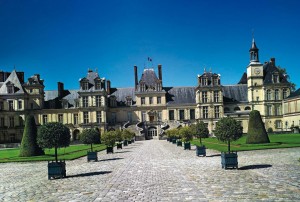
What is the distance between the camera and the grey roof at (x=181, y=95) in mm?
60375

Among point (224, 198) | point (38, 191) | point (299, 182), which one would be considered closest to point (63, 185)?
point (38, 191)

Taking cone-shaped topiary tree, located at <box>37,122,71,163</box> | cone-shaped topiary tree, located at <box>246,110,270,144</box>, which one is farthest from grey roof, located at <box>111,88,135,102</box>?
cone-shaped topiary tree, located at <box>37,122,71,163</box>

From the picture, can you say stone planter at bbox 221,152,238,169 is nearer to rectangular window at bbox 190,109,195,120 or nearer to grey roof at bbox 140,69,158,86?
rectangular window at bbox 190,109,195,120

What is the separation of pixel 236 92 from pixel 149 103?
15.9 metres

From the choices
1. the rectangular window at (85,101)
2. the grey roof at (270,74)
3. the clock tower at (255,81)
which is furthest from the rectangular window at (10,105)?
the grey roof at (270,74)

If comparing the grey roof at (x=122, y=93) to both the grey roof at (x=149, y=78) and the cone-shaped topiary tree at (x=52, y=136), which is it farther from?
the cone-shaped topiary tree at (x=52, y=136)

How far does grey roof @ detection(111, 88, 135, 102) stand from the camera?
62.0 meters

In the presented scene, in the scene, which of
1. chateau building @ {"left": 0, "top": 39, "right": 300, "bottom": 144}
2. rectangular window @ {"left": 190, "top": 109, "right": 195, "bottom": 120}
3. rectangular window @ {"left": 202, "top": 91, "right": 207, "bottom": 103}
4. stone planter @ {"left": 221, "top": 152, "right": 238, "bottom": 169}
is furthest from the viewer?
rectangular window @ {"left": 190, "top": 109, "right": 195, "bottom": 120}

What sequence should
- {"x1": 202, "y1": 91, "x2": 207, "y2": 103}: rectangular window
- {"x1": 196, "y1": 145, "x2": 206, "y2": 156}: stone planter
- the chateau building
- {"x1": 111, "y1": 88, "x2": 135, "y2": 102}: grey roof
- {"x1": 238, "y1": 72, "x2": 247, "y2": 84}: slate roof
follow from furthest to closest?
{"x1": 238, "y1": 72, "x2": 247, "y2": 84}: slate roof, {"x1": 111, "y1": 88, "x2": 135, "y2": 102}: grey roof, {"x1": 202, "y1": 91, "x2": 207, "y2": 103}: rectangular window, the chateau building, {"x1": 196, "y1": 145, "x2": 206, "y2": 156}: stone planter

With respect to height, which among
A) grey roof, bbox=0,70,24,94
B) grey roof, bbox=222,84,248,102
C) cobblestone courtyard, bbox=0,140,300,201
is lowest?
cobblestone courtyard, bbox=0,140,300,201

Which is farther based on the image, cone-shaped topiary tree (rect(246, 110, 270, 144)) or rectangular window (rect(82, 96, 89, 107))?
rectangular window (rect(82, 96, 89, 107))

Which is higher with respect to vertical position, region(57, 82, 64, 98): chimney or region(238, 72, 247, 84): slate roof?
region(238, 72, 247, 84): slate roof

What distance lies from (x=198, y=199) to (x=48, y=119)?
176 ft

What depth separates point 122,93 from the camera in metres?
62.8
